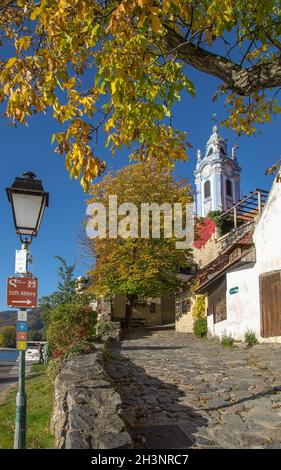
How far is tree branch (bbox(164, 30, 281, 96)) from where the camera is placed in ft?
14.5

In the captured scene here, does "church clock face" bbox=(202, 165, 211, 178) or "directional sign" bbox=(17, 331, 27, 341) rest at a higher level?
"church clock face" bbox=(202, 165, 211, 178)

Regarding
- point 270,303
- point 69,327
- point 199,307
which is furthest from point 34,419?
point 199,307

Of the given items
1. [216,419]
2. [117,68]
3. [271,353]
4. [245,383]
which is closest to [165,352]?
[271,353]

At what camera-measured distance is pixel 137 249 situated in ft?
81.8

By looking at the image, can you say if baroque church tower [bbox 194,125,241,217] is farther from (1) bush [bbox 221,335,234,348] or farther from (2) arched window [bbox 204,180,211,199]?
(1) bush [bbox 221,335,234,348]

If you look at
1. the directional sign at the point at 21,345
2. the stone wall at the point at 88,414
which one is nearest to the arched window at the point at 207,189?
the stone wall at the point at 88,414

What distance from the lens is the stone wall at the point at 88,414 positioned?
4.09 m

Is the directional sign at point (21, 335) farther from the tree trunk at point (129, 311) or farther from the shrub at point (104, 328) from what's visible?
the tree trunk at point (129, 311)

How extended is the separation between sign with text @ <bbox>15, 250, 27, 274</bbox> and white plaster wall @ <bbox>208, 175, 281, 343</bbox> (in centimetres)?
1009

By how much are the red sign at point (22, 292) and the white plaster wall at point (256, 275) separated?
1010cm

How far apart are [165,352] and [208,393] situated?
6.82 metres

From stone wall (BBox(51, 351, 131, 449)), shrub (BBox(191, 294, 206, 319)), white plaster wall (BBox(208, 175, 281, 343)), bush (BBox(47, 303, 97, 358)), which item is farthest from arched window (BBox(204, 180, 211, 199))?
stone wall (BBox(51, 351, 131, 449))

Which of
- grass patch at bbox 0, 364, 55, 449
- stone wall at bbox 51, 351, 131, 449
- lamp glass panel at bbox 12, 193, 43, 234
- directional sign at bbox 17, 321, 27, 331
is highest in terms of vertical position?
lamp glass panel at bbox 12, 193, 43, 234
